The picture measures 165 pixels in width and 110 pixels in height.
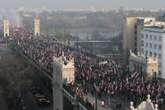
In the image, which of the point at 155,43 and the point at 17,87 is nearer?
the point at 17,87

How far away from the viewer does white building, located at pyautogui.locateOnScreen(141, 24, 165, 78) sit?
137 feet

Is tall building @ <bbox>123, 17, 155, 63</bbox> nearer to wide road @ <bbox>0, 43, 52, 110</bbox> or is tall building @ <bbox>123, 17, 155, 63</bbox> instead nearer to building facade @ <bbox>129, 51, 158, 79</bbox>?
wide road @ <bbox>0, 43, 52, 110</bbox>

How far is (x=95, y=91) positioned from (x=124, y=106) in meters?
1.95

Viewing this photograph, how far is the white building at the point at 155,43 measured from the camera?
41719 millimetres

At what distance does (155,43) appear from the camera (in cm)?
4438

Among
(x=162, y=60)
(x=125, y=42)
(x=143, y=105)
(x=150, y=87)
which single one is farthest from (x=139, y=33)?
(x=143, y=105)

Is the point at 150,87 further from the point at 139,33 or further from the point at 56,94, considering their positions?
the point at 139,33

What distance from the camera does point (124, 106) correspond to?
78.7 feet

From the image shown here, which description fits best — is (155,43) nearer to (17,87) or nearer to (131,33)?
(131,33)

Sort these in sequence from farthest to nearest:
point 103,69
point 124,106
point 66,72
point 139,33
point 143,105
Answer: point 139,33 < point 103,69 < point 66,72 < point 124,106 < point 143,105

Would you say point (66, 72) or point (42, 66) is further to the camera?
point (42, 66)

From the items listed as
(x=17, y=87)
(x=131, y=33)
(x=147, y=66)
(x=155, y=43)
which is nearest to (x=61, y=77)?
(x=147, y=66)

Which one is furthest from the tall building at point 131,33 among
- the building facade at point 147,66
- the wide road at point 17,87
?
the building facade at point 147,66

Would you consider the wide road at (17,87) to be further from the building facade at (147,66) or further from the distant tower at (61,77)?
the building facade at (147,66)
